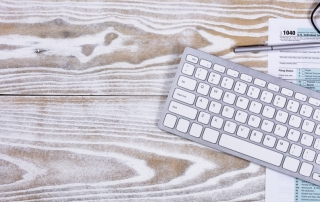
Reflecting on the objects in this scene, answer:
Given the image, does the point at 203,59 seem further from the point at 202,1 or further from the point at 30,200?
the point at 30,200

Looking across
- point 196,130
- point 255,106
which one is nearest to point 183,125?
point 196,130

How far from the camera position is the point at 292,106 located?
2.07ft

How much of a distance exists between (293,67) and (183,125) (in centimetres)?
22

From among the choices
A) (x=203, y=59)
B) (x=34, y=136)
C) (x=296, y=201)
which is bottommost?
(x=296, y=201)

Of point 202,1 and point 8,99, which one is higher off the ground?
point 202,1

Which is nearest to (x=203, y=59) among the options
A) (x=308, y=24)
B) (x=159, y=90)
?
(x=159, y=90)

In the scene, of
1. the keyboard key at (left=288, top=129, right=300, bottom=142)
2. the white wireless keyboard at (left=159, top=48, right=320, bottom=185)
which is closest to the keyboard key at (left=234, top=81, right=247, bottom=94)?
the white wireless keyboard at (left=159, top=48, right=320, bottom=185)

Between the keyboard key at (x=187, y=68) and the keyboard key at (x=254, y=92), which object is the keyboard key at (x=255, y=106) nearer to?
Answer: the keyboard key at (x=254, y=92)

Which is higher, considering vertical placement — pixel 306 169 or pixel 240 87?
pixel 240 87

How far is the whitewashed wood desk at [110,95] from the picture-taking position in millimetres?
652

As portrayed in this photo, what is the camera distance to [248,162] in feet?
2.13

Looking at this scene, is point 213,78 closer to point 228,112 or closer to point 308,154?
point 228,112

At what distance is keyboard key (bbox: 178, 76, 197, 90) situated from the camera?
64cm

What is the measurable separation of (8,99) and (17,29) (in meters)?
0.12
